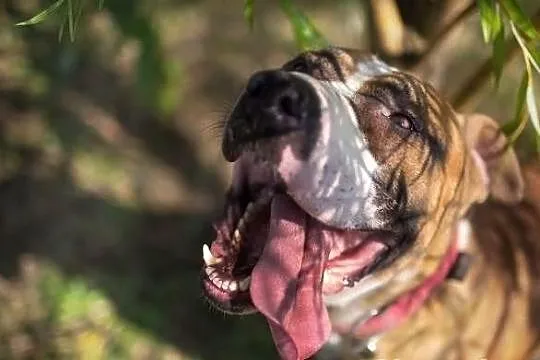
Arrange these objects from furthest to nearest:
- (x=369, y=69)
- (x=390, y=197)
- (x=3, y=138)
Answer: (x=3, y=138), (x=369, y=69), (x=390, y=197)

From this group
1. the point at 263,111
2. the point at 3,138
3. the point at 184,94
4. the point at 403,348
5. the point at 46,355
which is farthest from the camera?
the point at 184,94

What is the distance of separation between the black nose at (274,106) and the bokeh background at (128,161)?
0.96m

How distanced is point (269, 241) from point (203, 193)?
1.54 meters

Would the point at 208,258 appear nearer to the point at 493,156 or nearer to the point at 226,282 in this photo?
the point at 226,282

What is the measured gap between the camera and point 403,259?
2623 mm

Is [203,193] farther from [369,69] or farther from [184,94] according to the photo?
[369,69]

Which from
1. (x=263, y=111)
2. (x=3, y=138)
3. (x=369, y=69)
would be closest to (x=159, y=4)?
(x=3, y=138)

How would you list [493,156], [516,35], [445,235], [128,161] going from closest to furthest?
[516,35] < [445,235] < [493,156] < [128,161]

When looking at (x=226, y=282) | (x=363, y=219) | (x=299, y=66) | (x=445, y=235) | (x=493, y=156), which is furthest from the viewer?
(x=493, y=156)

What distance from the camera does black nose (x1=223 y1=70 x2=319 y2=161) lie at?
7.30ft

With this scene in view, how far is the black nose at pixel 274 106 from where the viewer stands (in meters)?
2.23

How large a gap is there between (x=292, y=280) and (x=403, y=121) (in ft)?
1.74

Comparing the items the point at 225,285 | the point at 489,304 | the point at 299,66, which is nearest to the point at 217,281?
the point at 225,285

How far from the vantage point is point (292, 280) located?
248 cm
